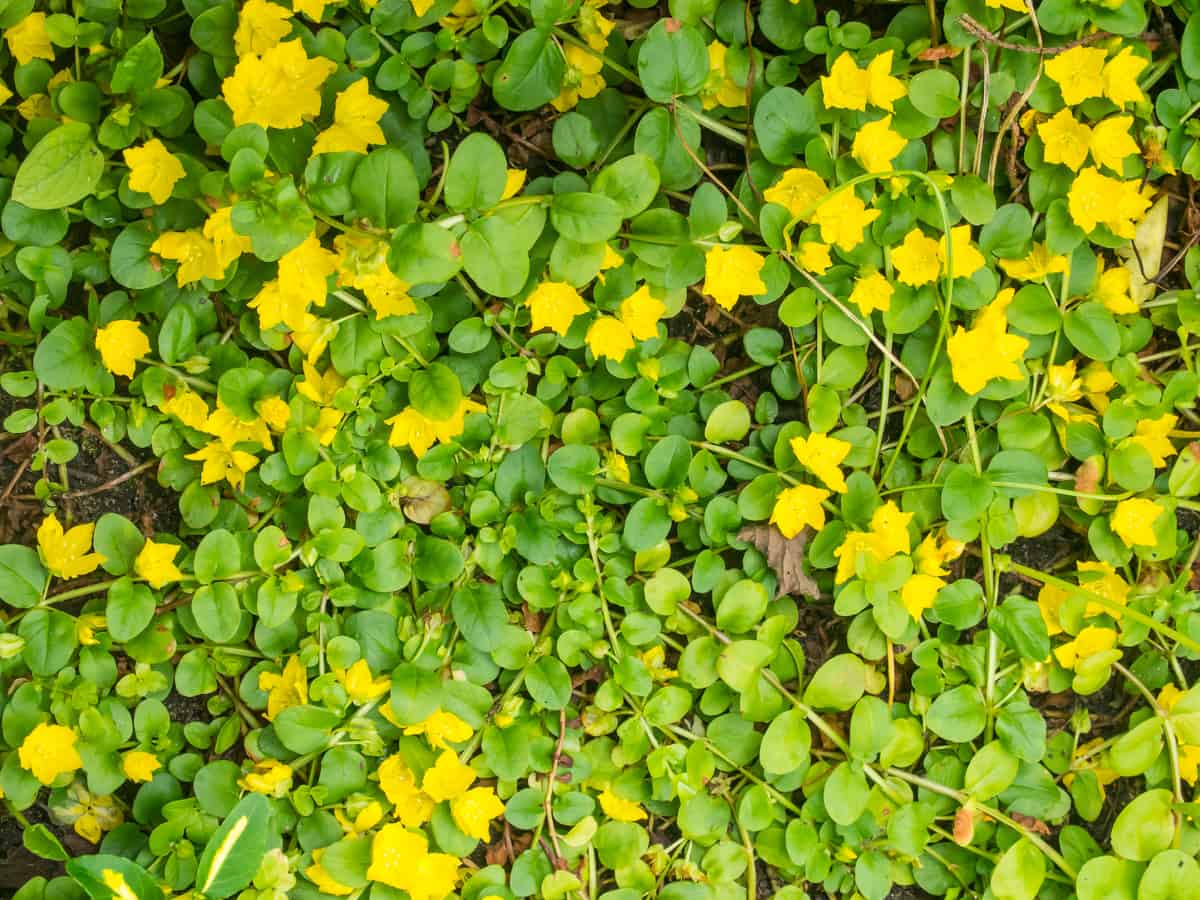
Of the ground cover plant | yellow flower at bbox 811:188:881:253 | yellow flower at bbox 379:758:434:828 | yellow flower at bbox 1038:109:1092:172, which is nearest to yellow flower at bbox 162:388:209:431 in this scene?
the ground cover plant

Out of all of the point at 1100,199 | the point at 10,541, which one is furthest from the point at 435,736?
the point at 1100,199

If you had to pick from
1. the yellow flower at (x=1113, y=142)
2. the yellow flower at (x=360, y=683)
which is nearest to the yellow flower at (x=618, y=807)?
the yellow flower at (x=360, y=683)

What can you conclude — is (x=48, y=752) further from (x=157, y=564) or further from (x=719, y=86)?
(x=719, y=86)

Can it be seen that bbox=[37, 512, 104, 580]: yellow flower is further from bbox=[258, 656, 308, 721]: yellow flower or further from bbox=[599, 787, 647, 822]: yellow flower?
bbox=[599, 787, 647, 822]: yellow flower

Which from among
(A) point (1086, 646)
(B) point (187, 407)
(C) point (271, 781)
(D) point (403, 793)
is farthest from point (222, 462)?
(A) point (1086, 646)

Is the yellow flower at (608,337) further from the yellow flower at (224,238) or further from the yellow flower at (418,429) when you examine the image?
the yellow flower at (224,238)

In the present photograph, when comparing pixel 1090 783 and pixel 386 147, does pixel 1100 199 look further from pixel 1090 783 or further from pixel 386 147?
pixel 386 147
